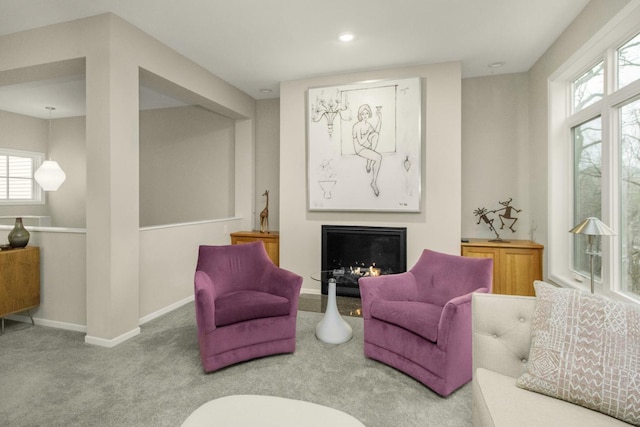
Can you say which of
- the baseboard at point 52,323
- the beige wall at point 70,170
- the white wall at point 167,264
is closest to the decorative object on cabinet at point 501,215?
the white wall at point 167,264

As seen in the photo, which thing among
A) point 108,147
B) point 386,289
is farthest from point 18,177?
point 386,289

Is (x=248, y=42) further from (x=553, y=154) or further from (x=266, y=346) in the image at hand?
(x=553, y=154)

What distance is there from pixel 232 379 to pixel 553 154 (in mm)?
3751

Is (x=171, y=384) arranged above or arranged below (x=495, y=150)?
below

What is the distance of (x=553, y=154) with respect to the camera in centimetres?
348

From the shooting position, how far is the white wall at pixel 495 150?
4.17m

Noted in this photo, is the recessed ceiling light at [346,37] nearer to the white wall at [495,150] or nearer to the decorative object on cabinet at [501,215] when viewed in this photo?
the white wall at [495,150]

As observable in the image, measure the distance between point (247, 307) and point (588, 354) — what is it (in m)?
1.98

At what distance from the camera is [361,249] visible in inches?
166

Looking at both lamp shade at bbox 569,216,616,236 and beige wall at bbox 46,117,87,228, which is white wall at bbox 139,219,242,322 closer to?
beige wall at bbox 46,117,87,228

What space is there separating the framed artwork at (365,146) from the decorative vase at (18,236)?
2991 mm

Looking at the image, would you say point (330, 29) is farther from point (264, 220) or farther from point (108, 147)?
point (264, 220)

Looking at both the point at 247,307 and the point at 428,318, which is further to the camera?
the point at 247,307

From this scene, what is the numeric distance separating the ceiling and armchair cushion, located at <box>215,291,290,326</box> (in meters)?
2.43
